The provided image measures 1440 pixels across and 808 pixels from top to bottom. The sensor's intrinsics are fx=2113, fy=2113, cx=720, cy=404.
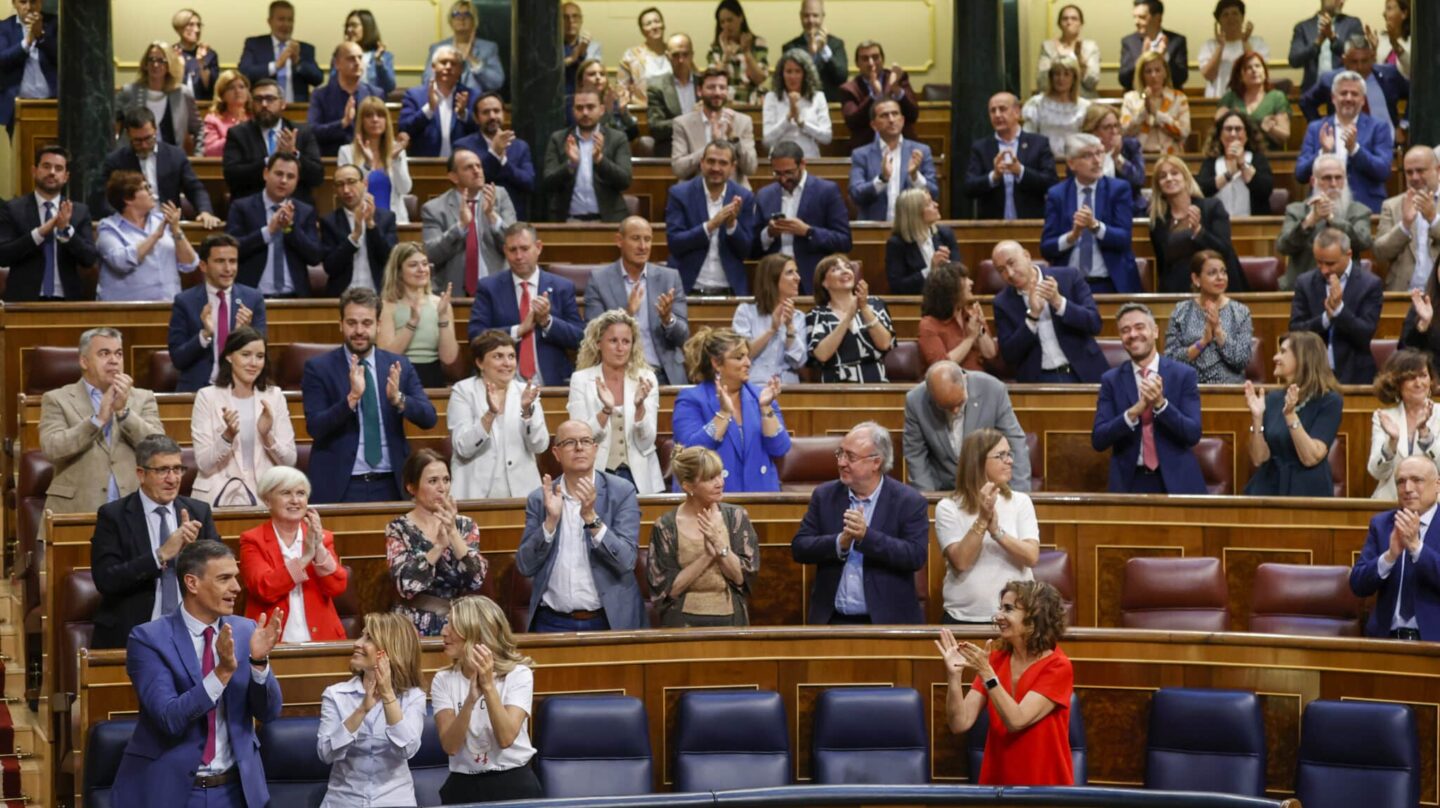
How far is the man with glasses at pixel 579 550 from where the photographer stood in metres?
6.07

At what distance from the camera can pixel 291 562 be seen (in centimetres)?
591

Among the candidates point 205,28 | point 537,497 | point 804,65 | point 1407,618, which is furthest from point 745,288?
point 205,28

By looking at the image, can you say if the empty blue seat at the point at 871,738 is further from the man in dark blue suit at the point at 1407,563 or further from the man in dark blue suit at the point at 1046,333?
the man in dark blue suit at the point at 1046,333

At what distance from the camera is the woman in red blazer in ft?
19.3

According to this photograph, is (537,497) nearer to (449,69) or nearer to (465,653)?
(465,653)

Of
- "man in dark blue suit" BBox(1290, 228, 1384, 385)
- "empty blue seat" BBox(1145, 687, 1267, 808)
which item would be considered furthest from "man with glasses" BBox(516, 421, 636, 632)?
"man in dark blue suit" BBox(1290, 228, 1384, 385)

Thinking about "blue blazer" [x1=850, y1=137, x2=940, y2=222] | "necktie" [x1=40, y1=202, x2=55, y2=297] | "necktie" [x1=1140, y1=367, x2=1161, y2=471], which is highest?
"blue blazer" [x1=850, y1=137, x2=940, y2=222]

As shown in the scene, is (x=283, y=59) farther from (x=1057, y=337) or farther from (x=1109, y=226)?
(x=1057, y=337)

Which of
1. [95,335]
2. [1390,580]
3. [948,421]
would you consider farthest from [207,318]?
[1390,580]

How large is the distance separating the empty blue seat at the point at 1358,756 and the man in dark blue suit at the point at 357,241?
407 cm

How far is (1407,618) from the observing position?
6.06 metres

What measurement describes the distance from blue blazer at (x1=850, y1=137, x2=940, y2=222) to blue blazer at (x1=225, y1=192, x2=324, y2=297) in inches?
94.0

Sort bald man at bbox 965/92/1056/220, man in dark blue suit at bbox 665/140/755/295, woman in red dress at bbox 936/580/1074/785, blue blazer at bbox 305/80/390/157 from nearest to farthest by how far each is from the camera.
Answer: woman in red dress at bbox 936/580/1074/785, man in dark blue suit at bbox 665/140/755/295, bald man at bbox 965/92/1056/220, blue blazer at bbox 305/80/390/157

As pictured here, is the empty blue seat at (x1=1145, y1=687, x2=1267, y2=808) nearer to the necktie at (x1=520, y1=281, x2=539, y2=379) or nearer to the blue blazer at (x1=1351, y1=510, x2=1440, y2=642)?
the blue blazer at (x1=1351, y1=510, x2=1440, y2=642)
